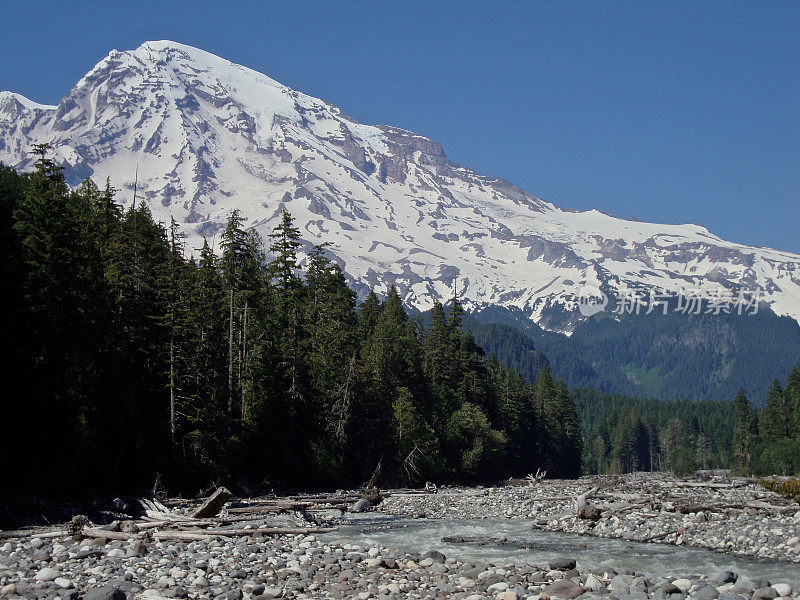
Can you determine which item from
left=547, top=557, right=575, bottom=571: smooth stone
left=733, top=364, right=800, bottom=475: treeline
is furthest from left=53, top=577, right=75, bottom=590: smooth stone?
left=733, top=364, right=800, bottom=475: treeline

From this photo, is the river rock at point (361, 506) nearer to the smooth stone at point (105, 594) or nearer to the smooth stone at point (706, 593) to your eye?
the smooth stone at point (105, 594)

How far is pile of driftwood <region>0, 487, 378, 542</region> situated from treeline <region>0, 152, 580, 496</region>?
4.96 m

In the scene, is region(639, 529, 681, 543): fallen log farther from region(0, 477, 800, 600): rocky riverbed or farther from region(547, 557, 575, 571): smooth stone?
region(547, 557, 575, 571): smooth stone

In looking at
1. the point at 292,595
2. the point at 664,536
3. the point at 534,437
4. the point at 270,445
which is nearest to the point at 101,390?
the point at 270,445

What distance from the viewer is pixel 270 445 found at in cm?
4109

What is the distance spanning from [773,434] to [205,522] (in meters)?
99.8

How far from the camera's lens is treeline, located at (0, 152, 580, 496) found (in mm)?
27594

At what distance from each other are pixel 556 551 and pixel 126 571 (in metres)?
11.8

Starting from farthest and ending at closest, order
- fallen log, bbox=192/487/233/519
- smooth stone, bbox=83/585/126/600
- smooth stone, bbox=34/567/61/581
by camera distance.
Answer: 1. fallen log, bbox=192/487/233/519
2. smooth stone, bbox=34/567/61/581
3. smooth stone, bbox=83/585/126/600

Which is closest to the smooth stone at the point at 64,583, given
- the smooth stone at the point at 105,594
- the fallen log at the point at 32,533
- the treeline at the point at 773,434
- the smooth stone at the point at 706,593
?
the smooth stone at the point at 105,594

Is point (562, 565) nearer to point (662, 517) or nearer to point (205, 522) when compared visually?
point (205, 522)

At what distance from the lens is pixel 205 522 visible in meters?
22.1

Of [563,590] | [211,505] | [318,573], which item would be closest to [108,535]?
[211,505]

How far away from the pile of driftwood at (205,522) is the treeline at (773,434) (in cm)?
7817
